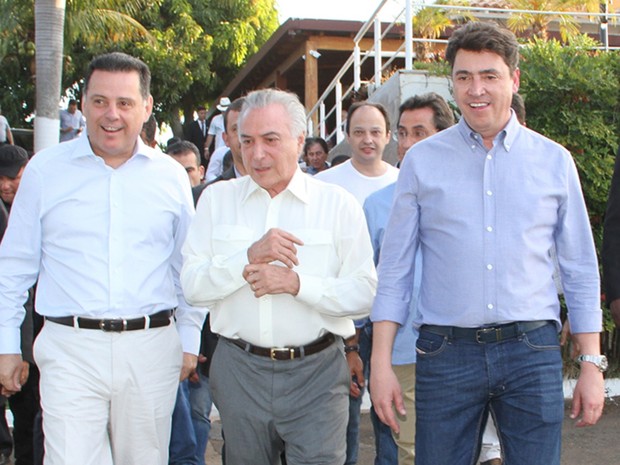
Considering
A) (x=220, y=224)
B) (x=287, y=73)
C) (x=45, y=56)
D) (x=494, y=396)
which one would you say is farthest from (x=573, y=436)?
(x=287, y=73)

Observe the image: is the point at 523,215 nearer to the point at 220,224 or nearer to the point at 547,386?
the point at 547,386

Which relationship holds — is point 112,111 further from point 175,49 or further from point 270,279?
point 175,49

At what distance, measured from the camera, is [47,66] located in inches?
500

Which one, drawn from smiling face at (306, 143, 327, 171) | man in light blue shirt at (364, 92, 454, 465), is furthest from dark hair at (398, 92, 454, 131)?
smiling face at (306, 143, 327, 171)

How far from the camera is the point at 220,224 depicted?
11.3ft

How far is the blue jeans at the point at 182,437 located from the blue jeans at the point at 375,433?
997 millimetres

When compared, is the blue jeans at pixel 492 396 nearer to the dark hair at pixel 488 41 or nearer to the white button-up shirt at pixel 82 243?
the dark hair at pixel 488 41

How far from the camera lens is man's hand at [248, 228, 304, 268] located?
3.05 metres

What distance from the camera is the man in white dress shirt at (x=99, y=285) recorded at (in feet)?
11.6

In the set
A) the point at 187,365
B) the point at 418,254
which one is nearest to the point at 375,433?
the point at 418,254

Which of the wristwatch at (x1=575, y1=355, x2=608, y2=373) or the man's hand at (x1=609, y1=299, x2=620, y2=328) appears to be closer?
the wristwatch at (x1=575, y1=355, x2=608, y2=373)

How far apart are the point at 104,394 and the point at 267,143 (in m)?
1.36

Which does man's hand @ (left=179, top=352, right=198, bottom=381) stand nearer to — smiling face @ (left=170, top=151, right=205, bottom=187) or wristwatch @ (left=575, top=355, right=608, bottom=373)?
wristwatch @ (left=575, top=355, right=608, bottom=373)

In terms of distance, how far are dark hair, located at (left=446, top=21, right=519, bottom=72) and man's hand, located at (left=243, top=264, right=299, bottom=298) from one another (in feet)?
3.71
